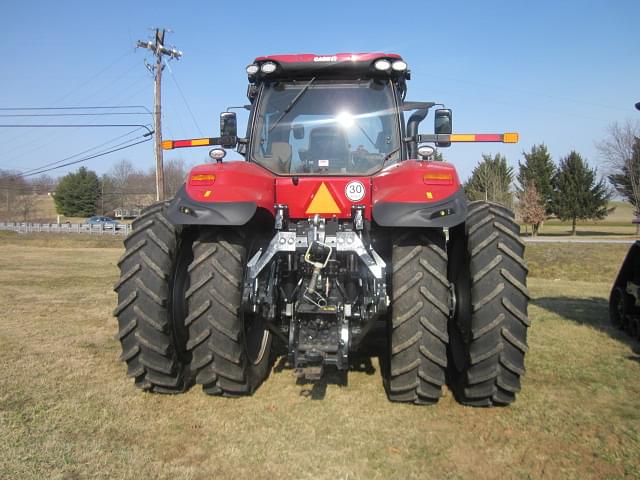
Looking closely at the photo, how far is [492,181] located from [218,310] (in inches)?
1679

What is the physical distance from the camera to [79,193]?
65125mm

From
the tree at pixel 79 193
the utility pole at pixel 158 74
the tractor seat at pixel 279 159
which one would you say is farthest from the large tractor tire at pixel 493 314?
the tree at pixel 79 193

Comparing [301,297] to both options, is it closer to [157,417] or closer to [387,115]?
[157,417]

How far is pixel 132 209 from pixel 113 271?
57640 mm

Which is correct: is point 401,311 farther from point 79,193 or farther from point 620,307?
point 79,193

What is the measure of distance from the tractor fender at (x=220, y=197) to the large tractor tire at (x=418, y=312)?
3.53ft

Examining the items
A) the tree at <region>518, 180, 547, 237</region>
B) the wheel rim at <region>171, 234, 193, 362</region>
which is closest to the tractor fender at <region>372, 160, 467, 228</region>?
the wheel rim at <region>171, 234, 193, 362</region>

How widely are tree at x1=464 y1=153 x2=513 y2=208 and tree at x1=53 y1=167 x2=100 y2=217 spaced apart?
45633 mm

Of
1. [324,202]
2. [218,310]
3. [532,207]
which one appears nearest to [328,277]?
[324,202]

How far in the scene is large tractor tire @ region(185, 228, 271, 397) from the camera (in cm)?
365

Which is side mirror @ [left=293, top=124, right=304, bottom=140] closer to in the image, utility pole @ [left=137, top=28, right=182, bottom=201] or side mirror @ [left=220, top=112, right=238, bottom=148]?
side mirror @ [left=220, top=112, right=238, bottom=148]

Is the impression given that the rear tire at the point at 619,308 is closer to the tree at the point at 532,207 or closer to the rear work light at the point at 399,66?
the rear work light at the point at 399,66

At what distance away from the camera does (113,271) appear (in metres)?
14.7

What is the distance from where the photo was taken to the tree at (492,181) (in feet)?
140
